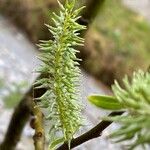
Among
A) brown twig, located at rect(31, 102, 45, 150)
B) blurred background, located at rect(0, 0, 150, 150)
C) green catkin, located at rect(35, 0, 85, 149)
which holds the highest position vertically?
green catkin, located at rect(35, 0, 85, 149)

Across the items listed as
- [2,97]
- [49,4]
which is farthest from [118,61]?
[2,97]

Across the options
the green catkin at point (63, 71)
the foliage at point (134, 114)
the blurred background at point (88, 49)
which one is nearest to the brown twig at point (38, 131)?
the green catkin at point (63, 71)

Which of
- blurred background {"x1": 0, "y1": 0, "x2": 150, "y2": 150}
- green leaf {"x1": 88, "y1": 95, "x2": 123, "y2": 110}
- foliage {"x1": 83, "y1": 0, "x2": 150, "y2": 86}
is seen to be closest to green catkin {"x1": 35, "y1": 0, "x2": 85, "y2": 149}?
green leaf {"x1": 88, "y1": 95, "x2": 123, "y2": 110}

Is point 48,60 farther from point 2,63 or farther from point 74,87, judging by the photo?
point 2,63

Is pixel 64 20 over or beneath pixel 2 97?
over

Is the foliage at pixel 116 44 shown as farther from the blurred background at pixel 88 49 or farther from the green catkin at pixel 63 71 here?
the green catkin at pixel 63 71

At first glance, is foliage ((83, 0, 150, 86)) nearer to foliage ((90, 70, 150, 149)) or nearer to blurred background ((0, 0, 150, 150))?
blurred background ((0, 0, 150, 150))
